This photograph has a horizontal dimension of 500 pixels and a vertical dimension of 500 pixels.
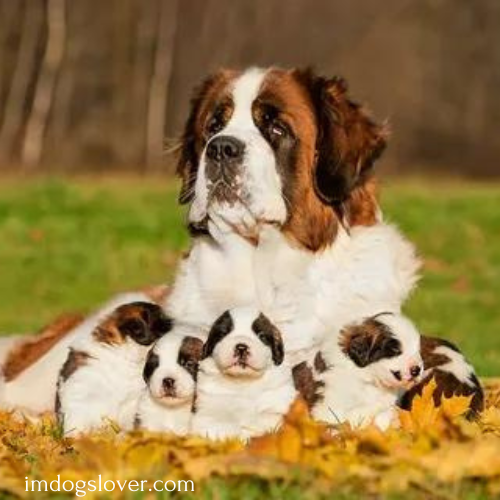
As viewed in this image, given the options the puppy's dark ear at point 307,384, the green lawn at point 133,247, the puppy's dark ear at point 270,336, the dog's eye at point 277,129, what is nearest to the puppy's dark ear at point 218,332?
the puppy's dark ear at point 270,336

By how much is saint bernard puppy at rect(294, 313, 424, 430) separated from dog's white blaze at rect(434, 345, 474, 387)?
568 mm

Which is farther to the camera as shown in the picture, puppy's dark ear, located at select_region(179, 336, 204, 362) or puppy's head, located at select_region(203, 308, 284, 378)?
puppy's dark ear, located at select_region(179, 336, 204, 362)

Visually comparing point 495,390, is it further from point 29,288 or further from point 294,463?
point 29,288

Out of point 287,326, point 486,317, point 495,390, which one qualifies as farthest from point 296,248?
point 486,317

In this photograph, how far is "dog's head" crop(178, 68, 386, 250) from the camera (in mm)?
7891

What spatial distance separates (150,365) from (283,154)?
4.05ft

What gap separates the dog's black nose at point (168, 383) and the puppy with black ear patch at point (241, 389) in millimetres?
132

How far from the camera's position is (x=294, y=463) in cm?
603

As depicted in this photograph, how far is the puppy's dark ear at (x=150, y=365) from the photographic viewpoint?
7.57m

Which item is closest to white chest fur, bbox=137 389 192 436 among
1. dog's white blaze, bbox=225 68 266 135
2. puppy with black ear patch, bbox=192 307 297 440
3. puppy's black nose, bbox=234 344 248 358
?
puppy with black ear patch, bbox=192 307 297 440

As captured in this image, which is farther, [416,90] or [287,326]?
[416,90]

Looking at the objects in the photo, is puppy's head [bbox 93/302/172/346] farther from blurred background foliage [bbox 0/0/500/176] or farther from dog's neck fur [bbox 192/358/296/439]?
blurred background foliage [bbox 0/0/500/176]

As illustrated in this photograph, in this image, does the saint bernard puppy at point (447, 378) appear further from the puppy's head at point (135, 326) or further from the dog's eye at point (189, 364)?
the puppy's head at point (135, 326)

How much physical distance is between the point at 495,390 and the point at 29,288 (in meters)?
11.9
